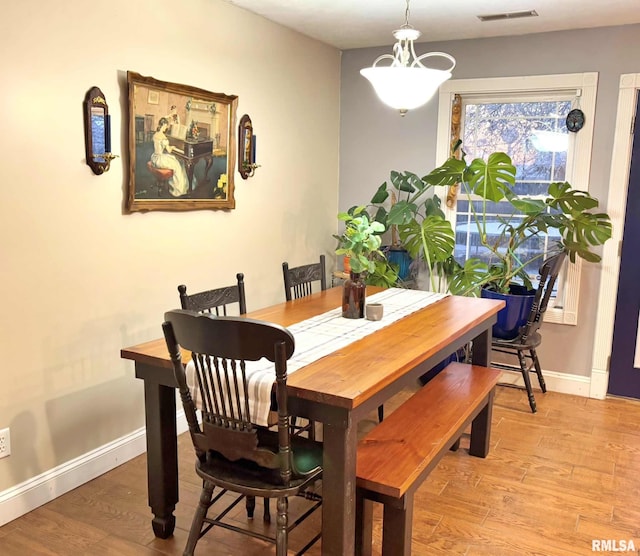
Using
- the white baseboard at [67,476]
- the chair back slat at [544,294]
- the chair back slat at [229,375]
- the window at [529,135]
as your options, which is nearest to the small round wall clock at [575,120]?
the window at [529,135]

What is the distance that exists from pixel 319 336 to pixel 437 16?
88.9 inches

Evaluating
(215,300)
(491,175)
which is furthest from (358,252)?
(491,175)

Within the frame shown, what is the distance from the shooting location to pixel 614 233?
395 centimetres

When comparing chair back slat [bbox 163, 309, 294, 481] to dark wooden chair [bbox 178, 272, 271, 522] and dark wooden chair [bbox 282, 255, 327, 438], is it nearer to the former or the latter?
dark wooden chair [bbox 178, 272, 271, 522]

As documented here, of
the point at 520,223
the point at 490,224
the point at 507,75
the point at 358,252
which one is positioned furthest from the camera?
the point at 490,224

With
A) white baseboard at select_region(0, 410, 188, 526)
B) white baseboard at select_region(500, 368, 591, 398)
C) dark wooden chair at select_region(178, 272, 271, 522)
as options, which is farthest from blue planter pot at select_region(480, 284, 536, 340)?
white baseboard at select_region(0, 410, 188, 526)

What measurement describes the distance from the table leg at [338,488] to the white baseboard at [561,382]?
8.02 feet

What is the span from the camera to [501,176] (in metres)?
3.82

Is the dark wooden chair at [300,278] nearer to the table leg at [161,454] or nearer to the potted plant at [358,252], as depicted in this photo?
the potted plant at [358,252]

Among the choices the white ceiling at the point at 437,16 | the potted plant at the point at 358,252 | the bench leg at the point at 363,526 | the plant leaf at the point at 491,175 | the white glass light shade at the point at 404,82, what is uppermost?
the white ceiling at the point at 437,16

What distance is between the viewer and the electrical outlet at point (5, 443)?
2.50 meters

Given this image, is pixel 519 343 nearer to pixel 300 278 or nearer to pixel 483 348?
pixel 483 348

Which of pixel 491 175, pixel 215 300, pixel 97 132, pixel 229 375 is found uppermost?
pixel 97 132

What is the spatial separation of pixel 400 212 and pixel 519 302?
954 millimetres
